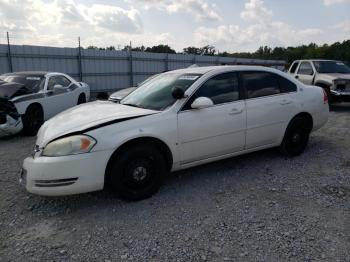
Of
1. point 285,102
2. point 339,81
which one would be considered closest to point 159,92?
point 285,102

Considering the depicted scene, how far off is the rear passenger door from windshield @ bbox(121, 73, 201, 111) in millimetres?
885

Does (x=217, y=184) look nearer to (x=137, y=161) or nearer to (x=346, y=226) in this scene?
(x=137, y=161)

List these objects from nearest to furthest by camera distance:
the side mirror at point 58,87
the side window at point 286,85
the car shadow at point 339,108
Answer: the side window at point 286,85, the side mirror at point 58,87, the car shadow at point 339,108

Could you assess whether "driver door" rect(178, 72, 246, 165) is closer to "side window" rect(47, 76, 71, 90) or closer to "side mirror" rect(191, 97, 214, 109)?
"side mirror" rect(191, 97, 214, 109)

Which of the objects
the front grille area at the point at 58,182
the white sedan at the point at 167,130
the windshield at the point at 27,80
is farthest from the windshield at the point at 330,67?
the front grille area at the point at 58,182

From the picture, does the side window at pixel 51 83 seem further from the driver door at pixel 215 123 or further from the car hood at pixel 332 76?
the car hood at pixel 332 76

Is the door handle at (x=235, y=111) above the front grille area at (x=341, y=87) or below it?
above

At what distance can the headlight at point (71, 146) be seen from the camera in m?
3.33

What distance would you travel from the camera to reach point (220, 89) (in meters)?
4.39

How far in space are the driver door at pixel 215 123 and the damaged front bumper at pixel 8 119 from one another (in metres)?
4.66

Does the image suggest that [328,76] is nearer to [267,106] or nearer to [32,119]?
[267,106]

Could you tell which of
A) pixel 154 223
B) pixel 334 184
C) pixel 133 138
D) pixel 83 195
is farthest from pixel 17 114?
pixel 334 184

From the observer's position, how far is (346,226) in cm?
316

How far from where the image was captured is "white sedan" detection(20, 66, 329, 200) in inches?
132
